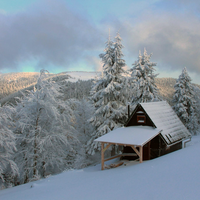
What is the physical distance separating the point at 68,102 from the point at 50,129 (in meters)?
3.44

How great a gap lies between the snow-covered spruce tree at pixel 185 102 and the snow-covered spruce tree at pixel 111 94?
1291cm

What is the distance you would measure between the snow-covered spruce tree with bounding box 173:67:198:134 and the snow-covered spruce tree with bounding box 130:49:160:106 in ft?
20.9

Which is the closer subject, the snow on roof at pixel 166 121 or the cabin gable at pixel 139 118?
the snow on roof at pixel 166 121

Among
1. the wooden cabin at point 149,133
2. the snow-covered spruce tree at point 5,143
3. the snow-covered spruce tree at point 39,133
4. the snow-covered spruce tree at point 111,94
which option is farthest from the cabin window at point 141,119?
the snow-covered spruce tree at point 5,143

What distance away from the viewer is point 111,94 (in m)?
18.4

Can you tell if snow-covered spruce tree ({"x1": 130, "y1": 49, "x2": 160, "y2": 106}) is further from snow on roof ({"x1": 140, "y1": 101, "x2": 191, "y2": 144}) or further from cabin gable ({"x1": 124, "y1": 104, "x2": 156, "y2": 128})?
cabin gable ({"x1": 124, "y1": 104, "x2": 156, "y2": 128})

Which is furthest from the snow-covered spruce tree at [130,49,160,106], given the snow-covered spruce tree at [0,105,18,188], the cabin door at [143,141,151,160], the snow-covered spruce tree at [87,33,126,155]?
the snow-covered spruce tree at [0,105,18,188]

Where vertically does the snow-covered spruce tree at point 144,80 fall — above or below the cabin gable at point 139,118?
above

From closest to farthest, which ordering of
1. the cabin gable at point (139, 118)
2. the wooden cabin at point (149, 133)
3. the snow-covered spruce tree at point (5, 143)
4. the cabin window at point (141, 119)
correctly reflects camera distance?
the snow-covered spruce tree at point (5, 143) → the wooden cabin at point (149, 133) → the cabin gable at point (139, 118) → the cabin window at point (141, 119)

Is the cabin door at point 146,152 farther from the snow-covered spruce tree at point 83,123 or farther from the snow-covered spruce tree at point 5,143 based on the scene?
the snow-covered spruce tree at point 5,143

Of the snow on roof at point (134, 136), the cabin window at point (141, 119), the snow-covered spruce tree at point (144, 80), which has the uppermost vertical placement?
the snow-covered spruce tree at point (144, 80)

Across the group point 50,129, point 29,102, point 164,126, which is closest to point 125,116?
point 164,126

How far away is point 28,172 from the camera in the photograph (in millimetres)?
15891

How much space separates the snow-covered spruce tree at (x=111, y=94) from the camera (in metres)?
17.7
